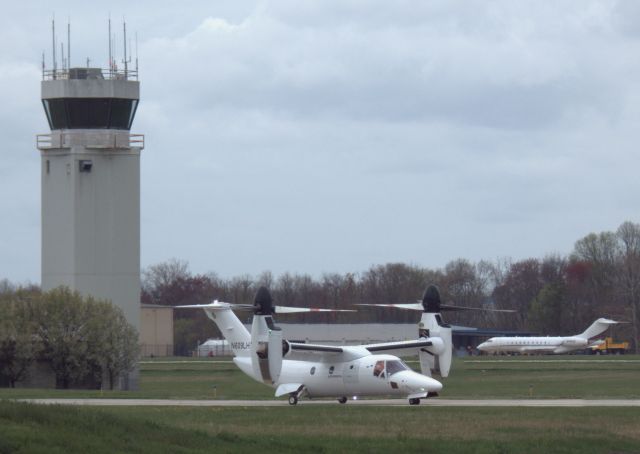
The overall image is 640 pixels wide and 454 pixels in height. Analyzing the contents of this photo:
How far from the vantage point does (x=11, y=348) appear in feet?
195

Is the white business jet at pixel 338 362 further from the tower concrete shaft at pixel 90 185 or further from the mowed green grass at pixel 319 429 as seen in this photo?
the tower concrete shaft at pixel 90 185

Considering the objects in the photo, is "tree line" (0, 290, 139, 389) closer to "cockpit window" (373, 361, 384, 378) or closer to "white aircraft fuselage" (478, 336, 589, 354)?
"cockpit window" (373, 361, 384, 378)

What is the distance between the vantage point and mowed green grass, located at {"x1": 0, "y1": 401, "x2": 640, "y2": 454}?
2237 centimetres

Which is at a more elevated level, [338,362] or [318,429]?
[338,362]

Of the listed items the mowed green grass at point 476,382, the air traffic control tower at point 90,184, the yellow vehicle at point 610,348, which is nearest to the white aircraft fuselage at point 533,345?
the yellow vehicle at point 610,348

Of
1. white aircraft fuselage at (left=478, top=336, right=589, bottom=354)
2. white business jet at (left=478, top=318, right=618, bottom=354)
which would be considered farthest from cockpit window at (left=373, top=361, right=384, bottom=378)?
white aircraft fuselage at (left=478, top=336, right=589, bottom=354)

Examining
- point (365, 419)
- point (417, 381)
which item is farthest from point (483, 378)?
point (365, 419)

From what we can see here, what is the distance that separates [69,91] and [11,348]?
1358cm

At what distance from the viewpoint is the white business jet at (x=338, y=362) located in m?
38.2

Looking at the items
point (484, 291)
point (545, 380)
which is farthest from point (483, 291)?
point (545, 380)

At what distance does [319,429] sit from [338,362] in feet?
36.2

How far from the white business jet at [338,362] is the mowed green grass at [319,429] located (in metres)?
1.85

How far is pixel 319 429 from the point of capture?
98.1ft

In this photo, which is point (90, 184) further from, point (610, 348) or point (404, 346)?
point (610, 348)
